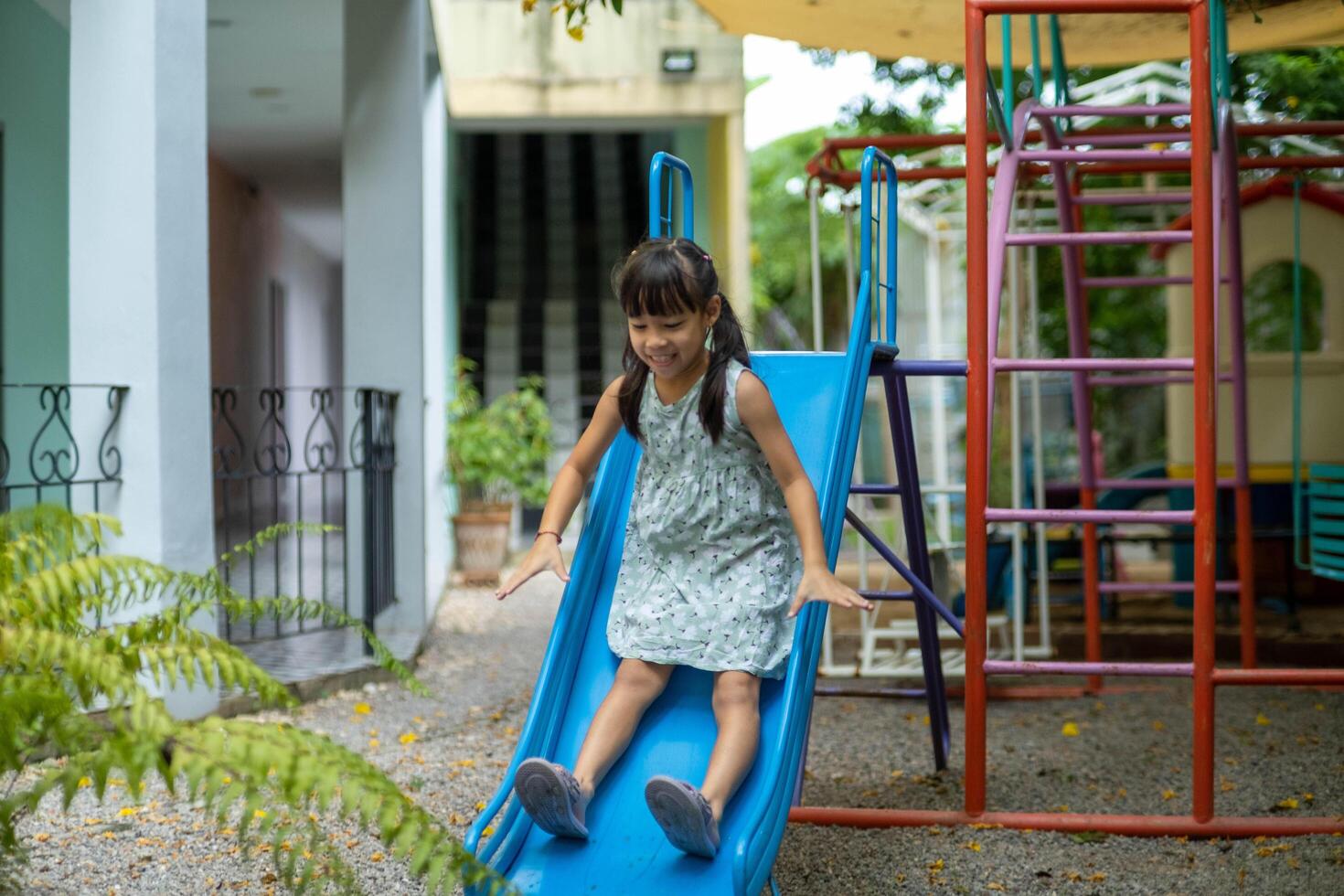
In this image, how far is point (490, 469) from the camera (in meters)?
9.80

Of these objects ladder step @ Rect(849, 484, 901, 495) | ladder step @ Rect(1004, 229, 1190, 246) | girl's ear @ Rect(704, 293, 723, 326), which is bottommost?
ladder step @ Rect(849, 484, 901, 495)

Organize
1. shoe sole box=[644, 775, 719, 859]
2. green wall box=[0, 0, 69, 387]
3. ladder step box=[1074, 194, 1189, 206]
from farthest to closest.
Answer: green wall box=[0, 0, 69, 387] → ladder step box=[1074, 194, 1189, 206] → shoe sole box=[644, 775, 719, 859]

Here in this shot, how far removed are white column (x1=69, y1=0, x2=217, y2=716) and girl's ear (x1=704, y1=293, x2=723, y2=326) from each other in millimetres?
2379

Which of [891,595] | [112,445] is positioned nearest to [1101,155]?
[891,595]

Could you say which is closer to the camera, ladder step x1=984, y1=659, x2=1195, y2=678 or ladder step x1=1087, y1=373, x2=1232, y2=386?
ladder step x1=984, y1=659, x2=1195, y2=678

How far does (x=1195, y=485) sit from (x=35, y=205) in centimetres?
645

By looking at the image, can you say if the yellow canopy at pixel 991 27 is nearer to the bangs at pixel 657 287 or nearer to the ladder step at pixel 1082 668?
the ladder step at pixel 1082 668

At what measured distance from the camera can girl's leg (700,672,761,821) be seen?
2760mm

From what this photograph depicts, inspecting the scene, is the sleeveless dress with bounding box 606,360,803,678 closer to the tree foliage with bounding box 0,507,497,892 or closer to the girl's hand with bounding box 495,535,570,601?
the girl's hand with bounding box 495,535,570,601

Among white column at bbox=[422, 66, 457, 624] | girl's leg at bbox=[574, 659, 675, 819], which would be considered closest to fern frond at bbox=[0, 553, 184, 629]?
girl's leg at bbox=[574, 659, 675, 819]

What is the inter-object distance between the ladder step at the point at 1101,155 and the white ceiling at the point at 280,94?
4.72 m

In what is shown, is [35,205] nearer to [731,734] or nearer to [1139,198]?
[1139,198]

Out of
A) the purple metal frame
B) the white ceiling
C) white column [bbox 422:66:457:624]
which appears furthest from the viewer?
white column [bbox 422:66:457:624]

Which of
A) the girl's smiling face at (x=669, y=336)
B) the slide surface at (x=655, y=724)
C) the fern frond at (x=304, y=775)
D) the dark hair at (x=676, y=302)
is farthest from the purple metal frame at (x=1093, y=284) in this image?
the fern frond at (x=304, y=775)
